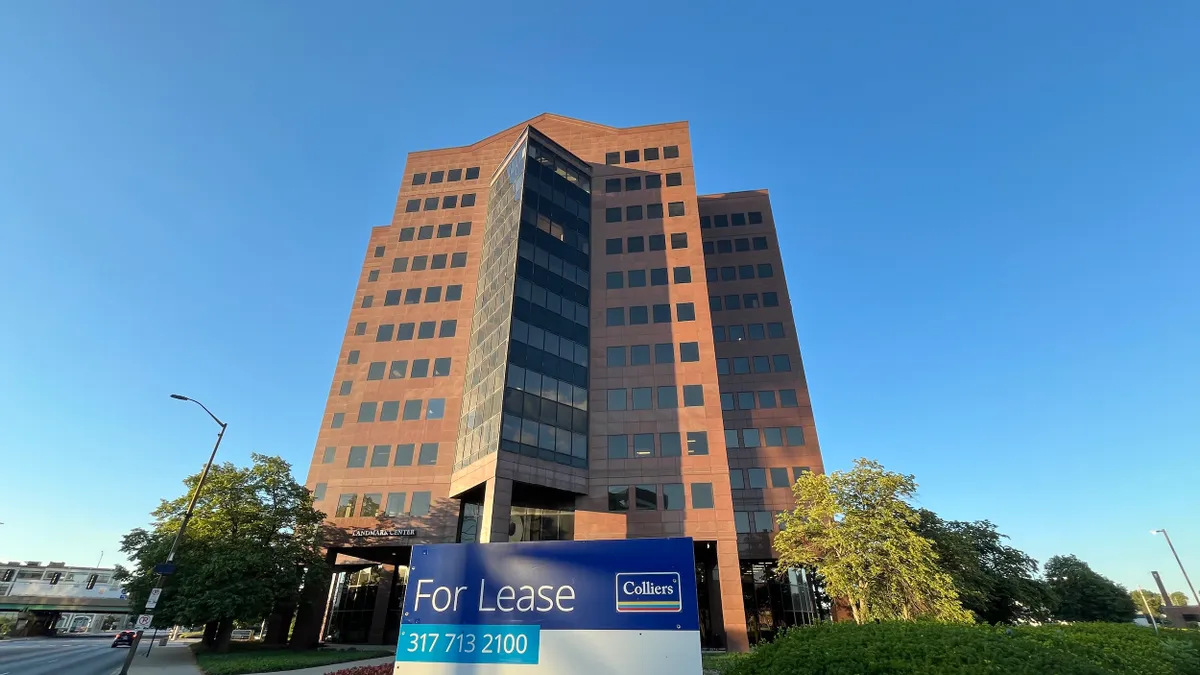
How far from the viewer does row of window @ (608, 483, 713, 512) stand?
37.2m

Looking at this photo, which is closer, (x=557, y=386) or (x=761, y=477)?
(x=557, y=386)

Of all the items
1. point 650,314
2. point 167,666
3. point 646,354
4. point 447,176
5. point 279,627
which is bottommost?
point 167,666

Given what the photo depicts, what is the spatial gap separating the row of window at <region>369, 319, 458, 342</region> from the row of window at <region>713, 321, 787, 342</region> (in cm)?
2723

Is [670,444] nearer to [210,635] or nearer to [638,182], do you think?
[638,182]

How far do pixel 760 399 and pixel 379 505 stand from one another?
35978 mm

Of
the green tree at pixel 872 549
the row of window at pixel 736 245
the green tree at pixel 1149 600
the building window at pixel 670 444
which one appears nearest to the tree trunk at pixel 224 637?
the building window at pixel 670 444

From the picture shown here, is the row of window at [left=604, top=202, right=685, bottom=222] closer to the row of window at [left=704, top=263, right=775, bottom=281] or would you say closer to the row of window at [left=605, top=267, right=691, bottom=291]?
the row of window at [left=605, top=267, right=691, bottom=291]

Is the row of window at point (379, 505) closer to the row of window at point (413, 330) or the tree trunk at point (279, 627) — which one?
the tree trunk at point (279, 627)

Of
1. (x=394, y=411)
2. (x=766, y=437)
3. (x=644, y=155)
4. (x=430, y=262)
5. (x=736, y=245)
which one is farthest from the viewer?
(x=736, y=245)

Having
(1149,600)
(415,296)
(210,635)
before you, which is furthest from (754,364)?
(1149,600)

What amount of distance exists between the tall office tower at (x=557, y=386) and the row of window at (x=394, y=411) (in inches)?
6.9

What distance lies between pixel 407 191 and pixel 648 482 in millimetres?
39448

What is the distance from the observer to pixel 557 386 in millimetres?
39406

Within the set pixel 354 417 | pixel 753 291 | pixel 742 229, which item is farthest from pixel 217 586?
pixel 742 229
